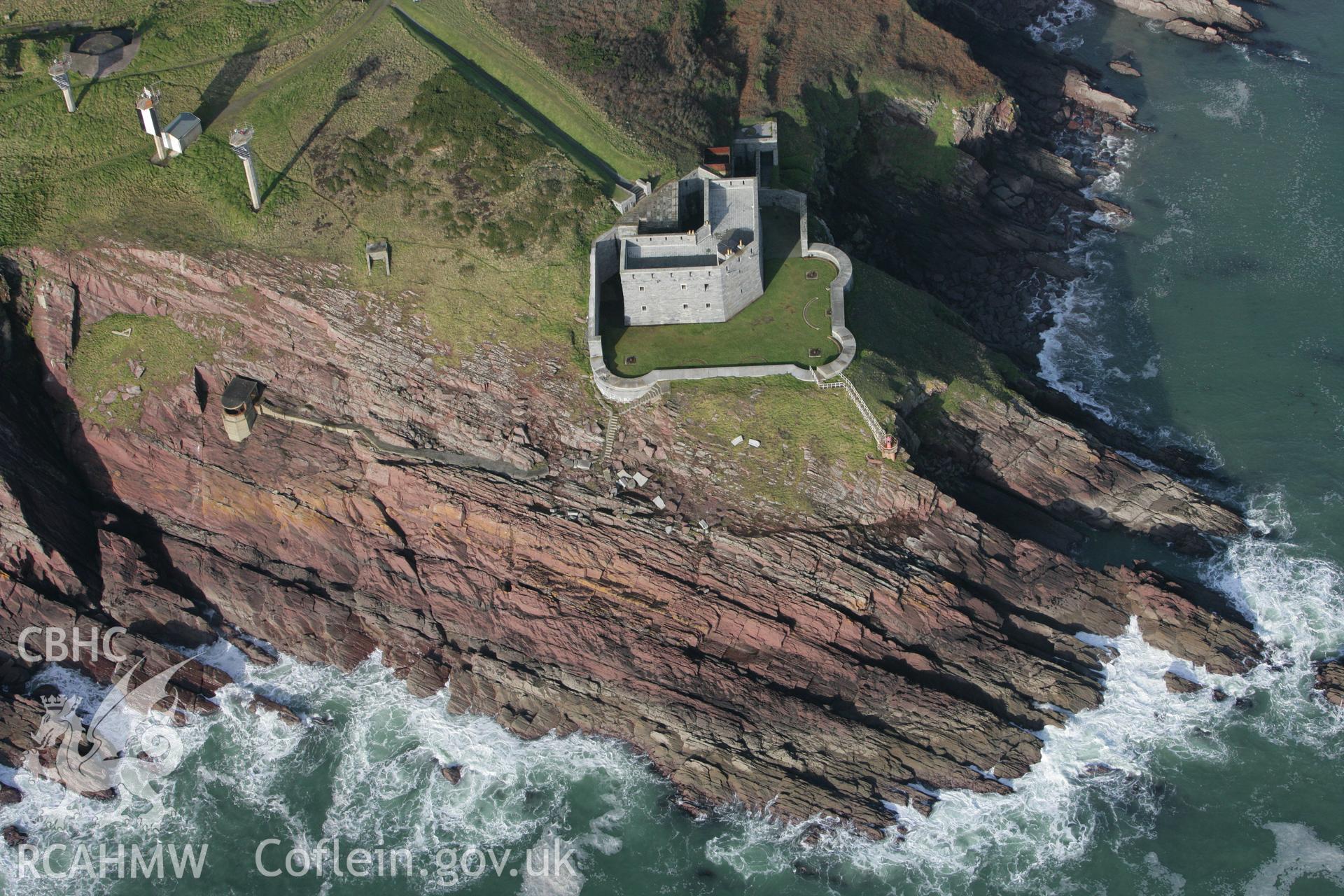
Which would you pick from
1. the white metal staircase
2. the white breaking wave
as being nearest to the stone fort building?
the white metal staircase

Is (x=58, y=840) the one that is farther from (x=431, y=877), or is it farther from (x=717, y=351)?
(x=717, y=351)

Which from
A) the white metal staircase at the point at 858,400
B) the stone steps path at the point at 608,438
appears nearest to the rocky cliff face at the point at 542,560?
the stone steps path at the point at 608,438

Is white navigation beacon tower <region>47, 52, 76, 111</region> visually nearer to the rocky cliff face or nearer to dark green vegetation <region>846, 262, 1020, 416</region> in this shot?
the rocky cliff face

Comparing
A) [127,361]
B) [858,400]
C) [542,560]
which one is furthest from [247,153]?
[858,400]

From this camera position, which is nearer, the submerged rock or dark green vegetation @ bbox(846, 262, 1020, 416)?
the submerged rock

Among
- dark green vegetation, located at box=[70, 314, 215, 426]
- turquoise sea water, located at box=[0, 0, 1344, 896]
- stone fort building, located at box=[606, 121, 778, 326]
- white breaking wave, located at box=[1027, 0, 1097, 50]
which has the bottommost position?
turquoise sea water, located at box=[0, 0, 1344, 896]

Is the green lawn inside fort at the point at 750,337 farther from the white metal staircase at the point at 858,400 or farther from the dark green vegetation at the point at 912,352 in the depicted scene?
the dark green vegetation at the point at 912,352

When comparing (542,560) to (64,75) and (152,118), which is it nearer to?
(152,118)
